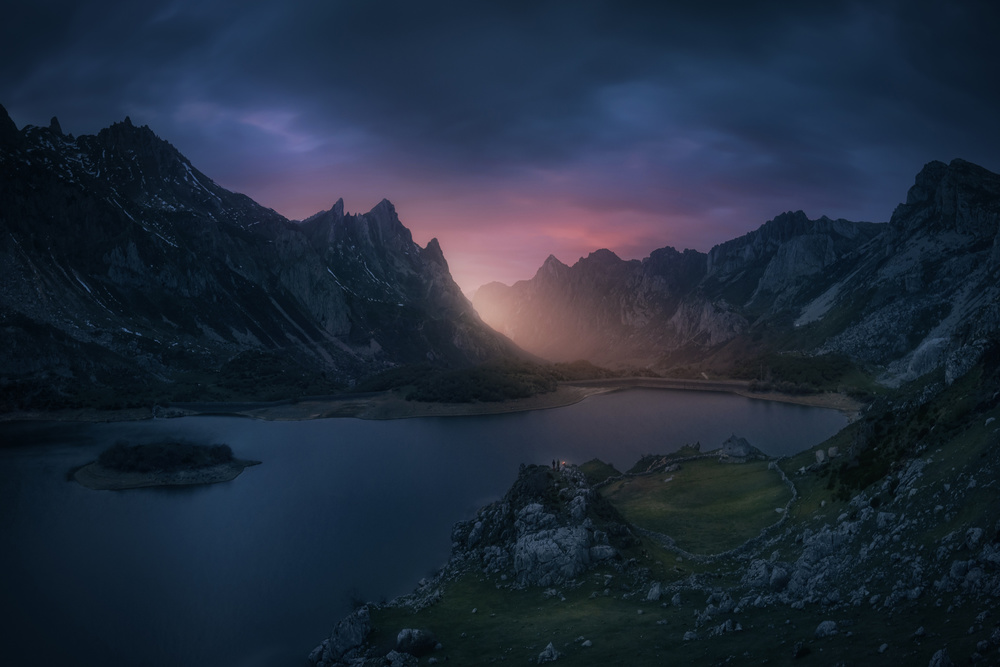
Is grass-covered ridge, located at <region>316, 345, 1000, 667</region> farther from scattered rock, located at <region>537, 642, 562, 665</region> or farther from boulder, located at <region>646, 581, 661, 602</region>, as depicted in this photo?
scattered rock, located at <region>537, 642, 562, 665</region>

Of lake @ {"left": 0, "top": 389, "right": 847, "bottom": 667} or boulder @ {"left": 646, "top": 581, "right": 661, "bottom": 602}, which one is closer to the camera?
boulder @ {"left": 646, "top": 581, "right": 661, "bottom": 602}

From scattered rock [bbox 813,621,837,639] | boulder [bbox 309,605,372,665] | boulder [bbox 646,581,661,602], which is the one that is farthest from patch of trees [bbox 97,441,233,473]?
scattered rock [bbox 813,621,837,639]

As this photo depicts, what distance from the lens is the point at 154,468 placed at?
8562cm

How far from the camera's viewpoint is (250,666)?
1638 inches

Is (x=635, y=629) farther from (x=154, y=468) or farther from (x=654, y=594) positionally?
(x=154, y=468)

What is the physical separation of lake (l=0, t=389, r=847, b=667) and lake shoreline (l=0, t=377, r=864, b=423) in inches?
271

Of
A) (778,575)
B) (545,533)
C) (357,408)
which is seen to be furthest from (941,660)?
(357,408)

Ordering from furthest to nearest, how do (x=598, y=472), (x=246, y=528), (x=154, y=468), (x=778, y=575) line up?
1. (x=154, y=468)
2. (x=598, y=472)
3. (x=246, y=528)
4. (x=778, y=575)

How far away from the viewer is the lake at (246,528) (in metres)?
45.9

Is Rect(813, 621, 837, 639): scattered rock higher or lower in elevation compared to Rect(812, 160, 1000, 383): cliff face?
lower

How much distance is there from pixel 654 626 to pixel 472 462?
224 ft

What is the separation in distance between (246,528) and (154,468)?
27.2 metres

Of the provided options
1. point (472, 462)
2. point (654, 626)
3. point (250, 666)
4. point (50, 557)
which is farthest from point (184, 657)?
point (472, 462)

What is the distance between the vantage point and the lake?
45875 mm
